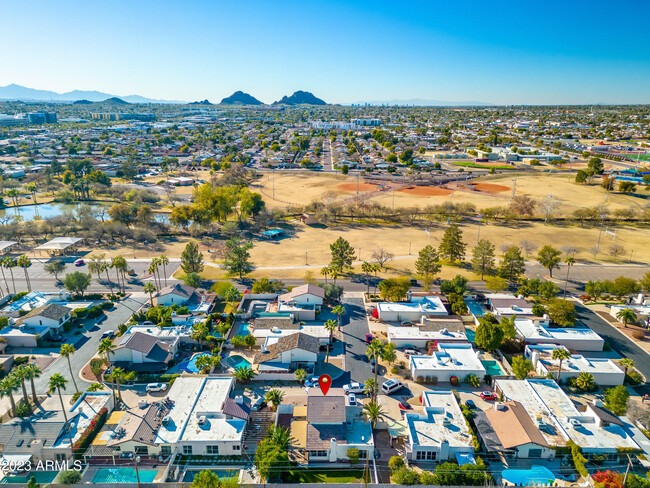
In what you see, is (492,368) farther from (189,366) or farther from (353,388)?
(189,366)

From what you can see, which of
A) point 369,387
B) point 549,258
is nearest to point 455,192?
point 549,258

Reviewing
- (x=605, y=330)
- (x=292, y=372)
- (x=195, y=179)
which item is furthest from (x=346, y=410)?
(x=195, y=179)

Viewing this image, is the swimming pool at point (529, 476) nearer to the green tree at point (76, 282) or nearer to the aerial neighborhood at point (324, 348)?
the aerial neighborhood at point (324, 348)

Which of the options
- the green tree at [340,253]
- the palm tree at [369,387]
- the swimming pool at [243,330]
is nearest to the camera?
the palm tree at [369,387]

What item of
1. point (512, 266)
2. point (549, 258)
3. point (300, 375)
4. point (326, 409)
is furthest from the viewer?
point (549, 258)

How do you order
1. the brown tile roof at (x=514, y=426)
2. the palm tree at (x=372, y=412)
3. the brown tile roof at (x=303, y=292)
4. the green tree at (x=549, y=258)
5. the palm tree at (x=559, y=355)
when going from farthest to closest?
the green tree at (x=549, y=258), the brown tile roof at (x=303, y=292), the palm tree at (x=559, y=355), the palm tree at (x=372, y=412), the brown tile roof at (x=514, y=426)

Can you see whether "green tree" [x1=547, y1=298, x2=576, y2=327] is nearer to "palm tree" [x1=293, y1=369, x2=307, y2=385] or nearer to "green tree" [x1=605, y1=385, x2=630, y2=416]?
"green tree" [x1=605, y1=385, x2=630, y2=416]

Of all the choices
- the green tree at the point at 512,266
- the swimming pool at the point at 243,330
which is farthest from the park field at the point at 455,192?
the swimming pool at the point at 243,330
